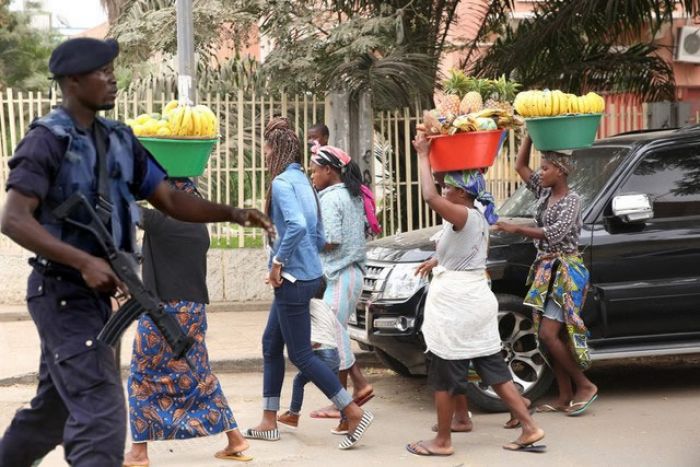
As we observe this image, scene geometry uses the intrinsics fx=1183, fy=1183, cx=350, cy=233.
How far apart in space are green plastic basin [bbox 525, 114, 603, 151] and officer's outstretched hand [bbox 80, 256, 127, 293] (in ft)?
13.0

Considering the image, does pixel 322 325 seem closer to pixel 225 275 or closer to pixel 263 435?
pixel 263 435

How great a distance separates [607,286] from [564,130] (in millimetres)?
1193

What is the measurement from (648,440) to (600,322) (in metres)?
1.03

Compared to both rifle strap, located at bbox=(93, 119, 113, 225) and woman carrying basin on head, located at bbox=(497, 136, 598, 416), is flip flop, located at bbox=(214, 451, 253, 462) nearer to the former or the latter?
woman carrying basin on head, located at bbox=(497, 136, 598, 416)

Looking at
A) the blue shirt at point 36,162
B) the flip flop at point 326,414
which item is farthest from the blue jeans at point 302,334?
the blue shirt at point 36,162

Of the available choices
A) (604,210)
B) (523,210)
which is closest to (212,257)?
(523,210)

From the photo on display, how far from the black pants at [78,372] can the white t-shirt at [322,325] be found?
276cm

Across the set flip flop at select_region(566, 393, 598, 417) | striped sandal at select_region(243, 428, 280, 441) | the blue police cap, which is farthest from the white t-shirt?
the blue police cap

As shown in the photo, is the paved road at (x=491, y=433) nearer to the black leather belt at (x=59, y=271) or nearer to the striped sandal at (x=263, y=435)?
the striped sandal at (x=263, y=435)

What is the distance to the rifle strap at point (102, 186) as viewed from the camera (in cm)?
449

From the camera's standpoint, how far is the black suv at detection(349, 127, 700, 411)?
313 inches

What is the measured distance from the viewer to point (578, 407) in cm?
785

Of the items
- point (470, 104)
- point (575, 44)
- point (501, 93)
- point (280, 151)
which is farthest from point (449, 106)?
point (575, 44)

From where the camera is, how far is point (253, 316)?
12.2 meters
